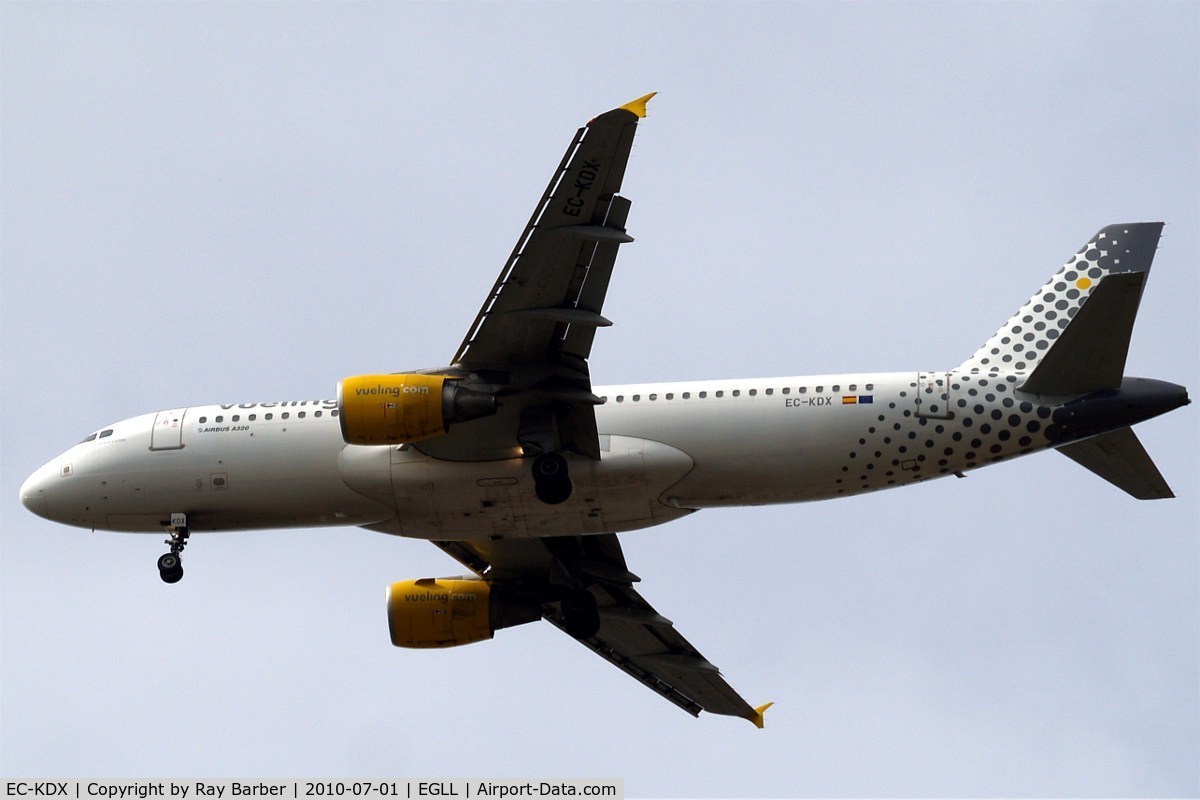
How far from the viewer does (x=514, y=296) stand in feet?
106

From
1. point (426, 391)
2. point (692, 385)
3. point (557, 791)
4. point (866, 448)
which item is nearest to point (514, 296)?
point (426, 391)

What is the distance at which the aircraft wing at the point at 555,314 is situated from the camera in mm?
30125

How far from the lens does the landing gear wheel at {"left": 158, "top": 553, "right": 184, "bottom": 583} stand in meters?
36.7

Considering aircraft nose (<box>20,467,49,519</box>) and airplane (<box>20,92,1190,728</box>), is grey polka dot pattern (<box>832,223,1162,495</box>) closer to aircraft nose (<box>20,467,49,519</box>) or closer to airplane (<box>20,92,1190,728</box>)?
airplane (<box>20,92,1190,728</box>)

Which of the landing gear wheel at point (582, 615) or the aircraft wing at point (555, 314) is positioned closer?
the aircraft wing at point (555, 314)

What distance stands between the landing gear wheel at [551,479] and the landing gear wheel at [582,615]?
5.38 metres

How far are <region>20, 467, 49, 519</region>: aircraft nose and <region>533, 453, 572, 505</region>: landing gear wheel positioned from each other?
1100 centimetres

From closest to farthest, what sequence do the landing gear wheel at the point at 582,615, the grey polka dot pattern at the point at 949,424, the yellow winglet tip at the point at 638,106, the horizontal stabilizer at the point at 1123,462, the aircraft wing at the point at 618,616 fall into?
1. the yellow winglet tip at the point at 638,106
2. the grey polka dot pattern at the point at 949,424
3. the horizontal stabilizer at the point at 1123,462
4. the landing gear wheel at the point at 582,615
5. the aircraft wing at the point at 618,616

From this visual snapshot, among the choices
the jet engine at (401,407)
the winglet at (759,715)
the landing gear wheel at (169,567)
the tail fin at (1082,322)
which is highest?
the tail fin at (1082,322)

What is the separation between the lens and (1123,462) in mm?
34312

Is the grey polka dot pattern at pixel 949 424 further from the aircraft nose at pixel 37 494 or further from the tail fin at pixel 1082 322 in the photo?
the aircraft nose at pixel 37 494

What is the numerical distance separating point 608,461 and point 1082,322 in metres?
9.13

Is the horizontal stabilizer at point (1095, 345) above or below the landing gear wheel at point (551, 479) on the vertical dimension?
above

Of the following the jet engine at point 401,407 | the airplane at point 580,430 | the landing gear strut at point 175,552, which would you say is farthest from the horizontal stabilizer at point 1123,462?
the landing gear strut at point 175,552
